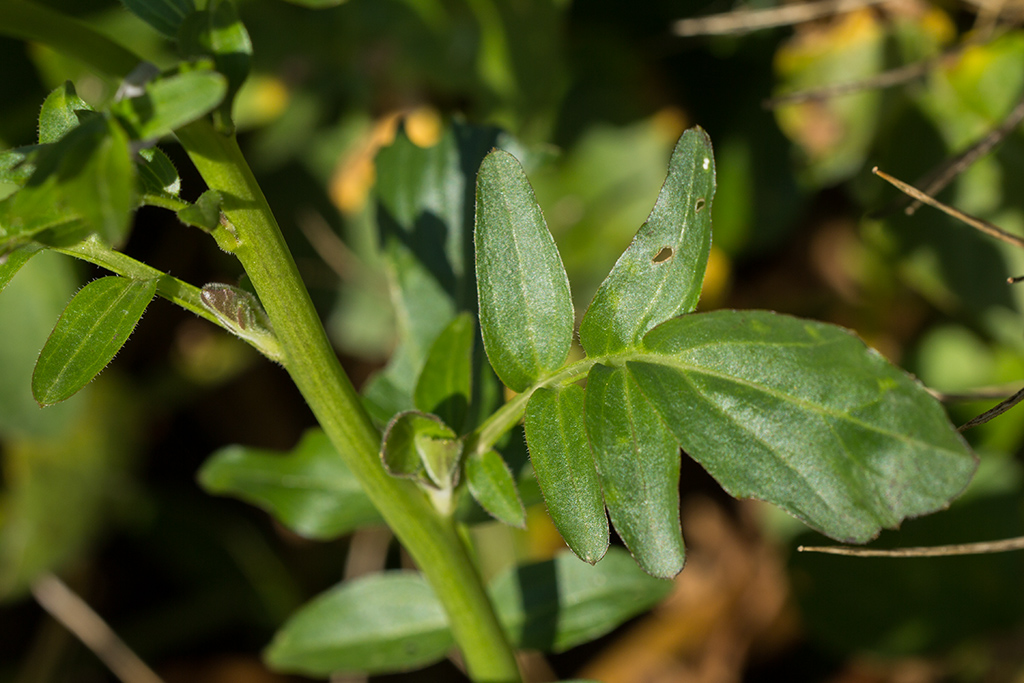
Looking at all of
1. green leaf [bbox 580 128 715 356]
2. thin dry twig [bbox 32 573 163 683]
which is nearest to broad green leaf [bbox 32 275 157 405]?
green leaf [bbox 580 128 715 356]

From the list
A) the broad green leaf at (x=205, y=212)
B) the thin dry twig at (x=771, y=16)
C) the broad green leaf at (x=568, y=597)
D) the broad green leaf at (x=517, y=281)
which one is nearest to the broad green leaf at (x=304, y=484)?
the broad green leaf at (x=568, y=597)

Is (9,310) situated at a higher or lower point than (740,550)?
higher

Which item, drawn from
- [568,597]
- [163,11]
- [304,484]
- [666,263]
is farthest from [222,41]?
[568,597]

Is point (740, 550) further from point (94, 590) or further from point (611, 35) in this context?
point (94, 590)

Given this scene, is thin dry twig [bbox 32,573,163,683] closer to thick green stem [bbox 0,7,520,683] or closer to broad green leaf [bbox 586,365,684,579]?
thick green stem [bbox 0,7,520,683]

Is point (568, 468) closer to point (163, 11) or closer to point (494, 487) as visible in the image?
point (494, 487)

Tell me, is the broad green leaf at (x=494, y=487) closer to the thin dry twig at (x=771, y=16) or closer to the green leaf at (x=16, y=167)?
the green leaf at (x=16, y=167)

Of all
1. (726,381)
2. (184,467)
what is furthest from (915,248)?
(184,467)
